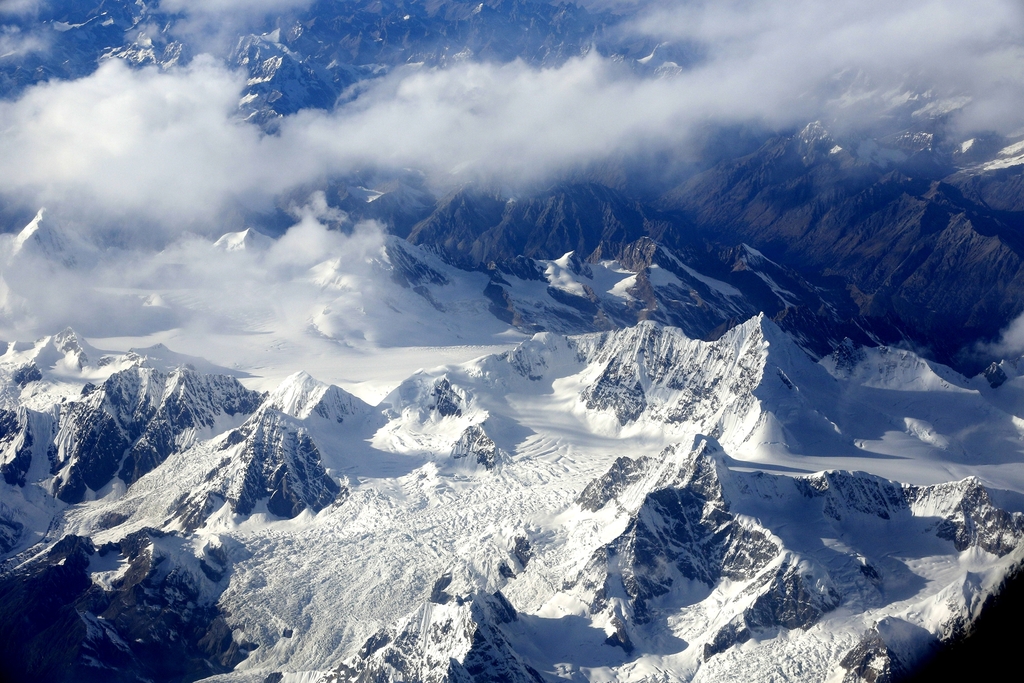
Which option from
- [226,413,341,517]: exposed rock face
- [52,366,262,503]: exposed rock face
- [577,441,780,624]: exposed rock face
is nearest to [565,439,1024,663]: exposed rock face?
[577,441,780,624]: exposed rock face

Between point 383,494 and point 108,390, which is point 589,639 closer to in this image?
point 383,494

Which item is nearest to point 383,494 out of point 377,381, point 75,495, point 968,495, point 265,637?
point 265,637

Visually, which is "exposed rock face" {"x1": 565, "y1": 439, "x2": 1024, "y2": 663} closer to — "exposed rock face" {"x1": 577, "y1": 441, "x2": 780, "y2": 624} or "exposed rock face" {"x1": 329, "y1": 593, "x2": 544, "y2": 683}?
"exposed rock face" {"x1": 577, "y1": 441, "x2": 780, "y2": 624}

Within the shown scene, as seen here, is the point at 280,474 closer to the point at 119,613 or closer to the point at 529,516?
the point at 119,613

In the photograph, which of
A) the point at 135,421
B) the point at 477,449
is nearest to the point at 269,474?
the point at 477,449

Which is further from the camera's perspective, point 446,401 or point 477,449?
point 446,401

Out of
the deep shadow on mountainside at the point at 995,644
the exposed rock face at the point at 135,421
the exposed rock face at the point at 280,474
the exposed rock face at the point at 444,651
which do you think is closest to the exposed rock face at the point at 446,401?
the exposed rock face at the point at 280,474

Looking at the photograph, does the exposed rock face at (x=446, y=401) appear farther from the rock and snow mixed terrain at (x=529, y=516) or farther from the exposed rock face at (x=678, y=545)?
the exposed rock face at (x=678, y=545)
